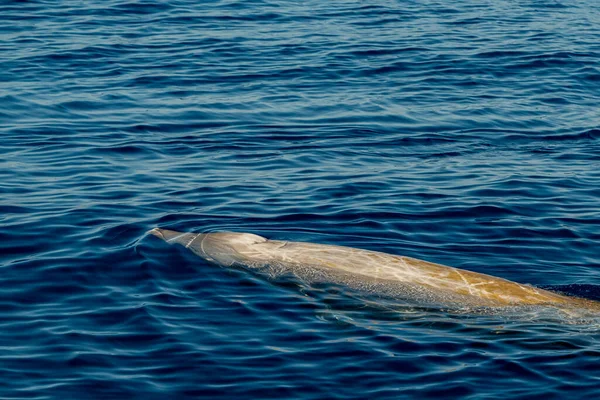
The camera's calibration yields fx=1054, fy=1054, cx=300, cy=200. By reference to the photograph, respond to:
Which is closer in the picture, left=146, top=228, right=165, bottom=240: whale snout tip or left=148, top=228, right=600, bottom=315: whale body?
left=148, top=228, right=600, bottom=315: whale body

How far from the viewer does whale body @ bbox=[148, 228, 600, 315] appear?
35.0ft

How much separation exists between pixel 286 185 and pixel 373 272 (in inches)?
158

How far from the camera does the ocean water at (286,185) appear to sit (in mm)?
9242

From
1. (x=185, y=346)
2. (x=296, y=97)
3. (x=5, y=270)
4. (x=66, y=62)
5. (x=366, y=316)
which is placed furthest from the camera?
(x=66, y=62)

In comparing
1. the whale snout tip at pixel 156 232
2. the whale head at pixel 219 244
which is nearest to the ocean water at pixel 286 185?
the whale snout tip at pixel 156 232

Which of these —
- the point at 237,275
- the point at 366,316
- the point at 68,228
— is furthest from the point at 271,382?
the point at 68,228

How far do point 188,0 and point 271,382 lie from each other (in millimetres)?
20988

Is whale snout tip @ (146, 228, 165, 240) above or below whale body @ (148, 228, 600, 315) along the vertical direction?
above

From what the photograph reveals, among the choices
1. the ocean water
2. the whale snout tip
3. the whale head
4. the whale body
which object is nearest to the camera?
the ocean water

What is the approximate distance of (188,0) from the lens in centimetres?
2848

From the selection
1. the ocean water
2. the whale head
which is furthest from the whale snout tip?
Result: the ocean water

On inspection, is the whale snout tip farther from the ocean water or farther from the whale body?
the ocean water

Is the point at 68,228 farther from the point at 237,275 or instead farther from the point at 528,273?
the point at 528,273

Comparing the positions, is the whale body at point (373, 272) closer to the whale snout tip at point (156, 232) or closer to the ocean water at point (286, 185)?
the whale snout tip at point (156, 232)
